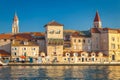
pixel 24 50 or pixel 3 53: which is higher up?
pixel 24 50

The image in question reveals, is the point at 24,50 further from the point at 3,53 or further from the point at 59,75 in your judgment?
the point at 59,75

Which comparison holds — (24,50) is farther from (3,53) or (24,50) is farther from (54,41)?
(54,41)

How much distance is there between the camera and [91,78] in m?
50.0

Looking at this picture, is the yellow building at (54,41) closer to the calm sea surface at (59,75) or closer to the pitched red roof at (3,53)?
the pitched red roof at (3,53)

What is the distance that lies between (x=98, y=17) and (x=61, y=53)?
2989 centimetres

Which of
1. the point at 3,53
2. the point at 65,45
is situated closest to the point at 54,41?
the point at 65,45

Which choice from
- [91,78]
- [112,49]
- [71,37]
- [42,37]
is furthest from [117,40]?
[91,78]

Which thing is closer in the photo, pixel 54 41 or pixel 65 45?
pixel 54 41

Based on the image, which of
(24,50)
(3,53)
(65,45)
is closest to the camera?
(3,53)

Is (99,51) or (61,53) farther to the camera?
(99,51)

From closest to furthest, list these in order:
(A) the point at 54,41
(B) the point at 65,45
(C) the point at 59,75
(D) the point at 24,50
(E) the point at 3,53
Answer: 1. (C) the point at 59,75
2. (E) the point at 3,53
3. (D) the point at 24,50
4. (A) the point at 54,41
5. (B) the point at 65,45

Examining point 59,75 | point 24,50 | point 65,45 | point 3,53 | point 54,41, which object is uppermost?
point 54,41

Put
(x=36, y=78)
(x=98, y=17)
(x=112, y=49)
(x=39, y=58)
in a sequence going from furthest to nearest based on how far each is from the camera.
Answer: (x=98, y=17) < (x=112, y=49) < (x=39, y=58) < (x=36, y=78)

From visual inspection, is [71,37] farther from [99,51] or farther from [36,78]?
[36,78]
